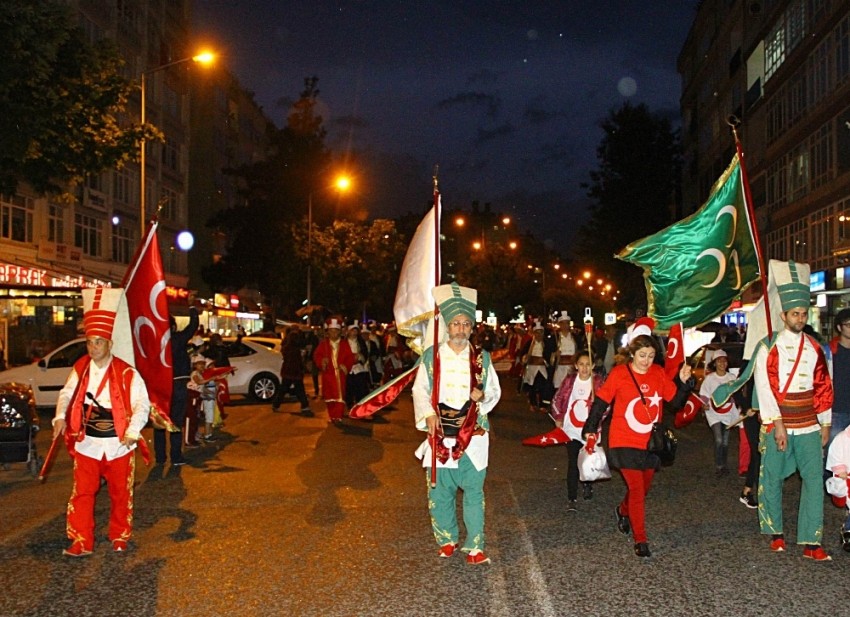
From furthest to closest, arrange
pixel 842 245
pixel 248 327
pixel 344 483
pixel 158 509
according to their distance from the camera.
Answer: pixel 248 327, pixel 842 245, pixel 344 483, pixel 158 509

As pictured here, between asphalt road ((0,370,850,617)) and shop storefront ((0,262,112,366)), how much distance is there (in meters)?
9.84

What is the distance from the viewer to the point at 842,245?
82.8 ft

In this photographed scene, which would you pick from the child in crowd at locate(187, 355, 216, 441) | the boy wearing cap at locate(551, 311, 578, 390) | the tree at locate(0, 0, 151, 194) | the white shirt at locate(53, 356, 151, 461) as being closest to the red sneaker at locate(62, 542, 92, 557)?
the white shirt at locate(53, 356, 151, 461)

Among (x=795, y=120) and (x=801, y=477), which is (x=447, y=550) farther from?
(x=795, y=120)

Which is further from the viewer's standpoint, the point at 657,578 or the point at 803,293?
the point at 803,293

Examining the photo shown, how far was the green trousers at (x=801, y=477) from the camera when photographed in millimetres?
6508

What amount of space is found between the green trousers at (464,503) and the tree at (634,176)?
47.6m

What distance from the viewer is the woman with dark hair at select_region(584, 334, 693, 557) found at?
22.3 feet

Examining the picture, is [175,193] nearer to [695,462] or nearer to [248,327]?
[248,327]

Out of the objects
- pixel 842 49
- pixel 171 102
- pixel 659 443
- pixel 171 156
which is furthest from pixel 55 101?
pixel 171 102

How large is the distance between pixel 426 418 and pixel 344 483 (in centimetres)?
351

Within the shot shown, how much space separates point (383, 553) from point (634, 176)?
160ft

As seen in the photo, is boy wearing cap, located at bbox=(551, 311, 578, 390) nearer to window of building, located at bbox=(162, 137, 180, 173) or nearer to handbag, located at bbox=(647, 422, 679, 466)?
handbag, located at bbox=(647, 422, 679, 466)

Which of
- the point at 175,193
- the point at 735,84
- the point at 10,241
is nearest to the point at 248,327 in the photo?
the point at 175,193
